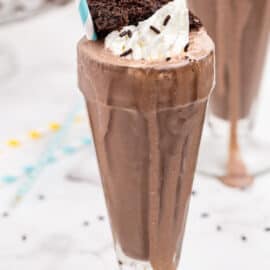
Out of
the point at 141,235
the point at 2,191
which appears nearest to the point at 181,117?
the point at 141,235

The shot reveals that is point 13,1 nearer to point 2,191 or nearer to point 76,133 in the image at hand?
point 76,133

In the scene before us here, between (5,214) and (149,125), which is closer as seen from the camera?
(149,125)

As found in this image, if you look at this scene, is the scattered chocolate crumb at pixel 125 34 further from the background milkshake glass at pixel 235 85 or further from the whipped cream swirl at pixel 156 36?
the background milkshake glass at pixel 235 85

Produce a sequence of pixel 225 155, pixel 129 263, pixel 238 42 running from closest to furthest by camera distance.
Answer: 1. pixel 129 263
2. pixel 238 42
3. pixel 225 155

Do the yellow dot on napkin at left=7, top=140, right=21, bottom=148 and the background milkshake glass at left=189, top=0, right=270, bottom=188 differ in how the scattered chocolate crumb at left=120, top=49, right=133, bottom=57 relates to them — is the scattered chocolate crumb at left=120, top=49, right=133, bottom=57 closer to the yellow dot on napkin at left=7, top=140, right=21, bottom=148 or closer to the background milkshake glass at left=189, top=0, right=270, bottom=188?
the background milkshake glass at left=189, top=0, right=270, bottom=188

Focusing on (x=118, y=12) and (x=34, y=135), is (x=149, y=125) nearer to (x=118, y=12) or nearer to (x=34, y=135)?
(x=118, y=12)

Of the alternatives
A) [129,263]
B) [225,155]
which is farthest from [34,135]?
[129,263]

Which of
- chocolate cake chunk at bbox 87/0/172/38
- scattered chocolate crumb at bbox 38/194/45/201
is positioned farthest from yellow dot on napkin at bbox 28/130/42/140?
chocolate cake chunk at bbox 87/0/172/38

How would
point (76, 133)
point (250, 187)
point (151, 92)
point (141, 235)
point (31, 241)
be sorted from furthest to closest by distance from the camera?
point (76, 133)
point (250, 187)
point (31, 241)
point (141, 235)
point (151, 92)
